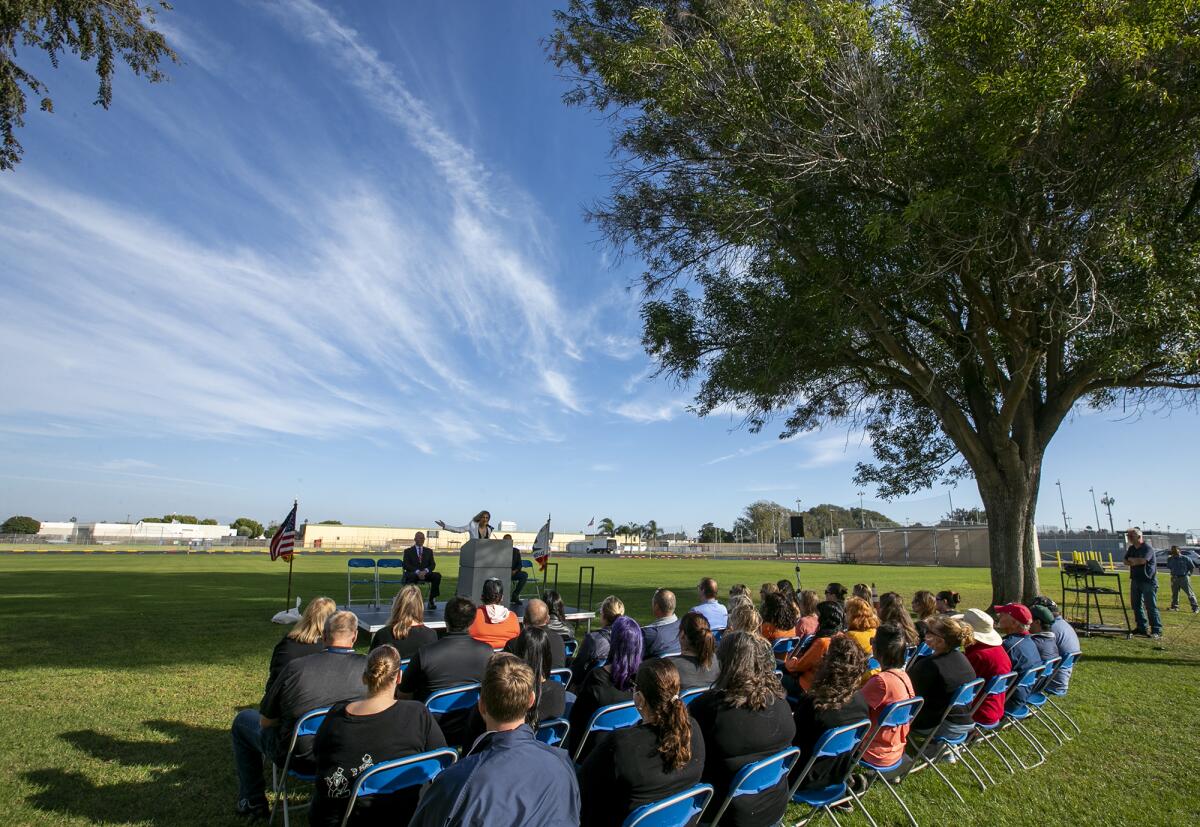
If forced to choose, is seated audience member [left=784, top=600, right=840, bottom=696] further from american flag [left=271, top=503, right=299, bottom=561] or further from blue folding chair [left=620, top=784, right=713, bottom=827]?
american flag [left=271, top=503, right=299, bottom=561]

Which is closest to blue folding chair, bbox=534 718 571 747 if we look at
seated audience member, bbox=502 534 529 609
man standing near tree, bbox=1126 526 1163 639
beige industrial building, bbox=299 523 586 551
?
seated audience member, bbox=502 534 529 609

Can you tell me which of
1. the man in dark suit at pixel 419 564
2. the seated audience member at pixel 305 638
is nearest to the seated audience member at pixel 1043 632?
the seated audience member at pixel 305 638

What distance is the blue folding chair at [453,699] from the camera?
3805 mm

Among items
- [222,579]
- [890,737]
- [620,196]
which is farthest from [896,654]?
[222,579]

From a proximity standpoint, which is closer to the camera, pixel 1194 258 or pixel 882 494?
pixel 1194 258

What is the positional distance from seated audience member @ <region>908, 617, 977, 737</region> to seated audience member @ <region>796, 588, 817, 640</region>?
4.72 feet

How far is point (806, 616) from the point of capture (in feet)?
21.6

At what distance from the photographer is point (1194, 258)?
8305 mm

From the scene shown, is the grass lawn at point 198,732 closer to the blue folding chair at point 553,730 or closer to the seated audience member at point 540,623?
the blue folding chair at point 553,730

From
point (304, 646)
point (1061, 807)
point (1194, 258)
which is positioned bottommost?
point (1061, 807)

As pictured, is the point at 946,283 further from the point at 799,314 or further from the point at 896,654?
the point at 896,654

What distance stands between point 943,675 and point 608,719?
7.89 ft

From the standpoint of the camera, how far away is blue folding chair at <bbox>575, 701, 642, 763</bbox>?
146 inches

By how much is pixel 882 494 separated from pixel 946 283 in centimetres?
658
